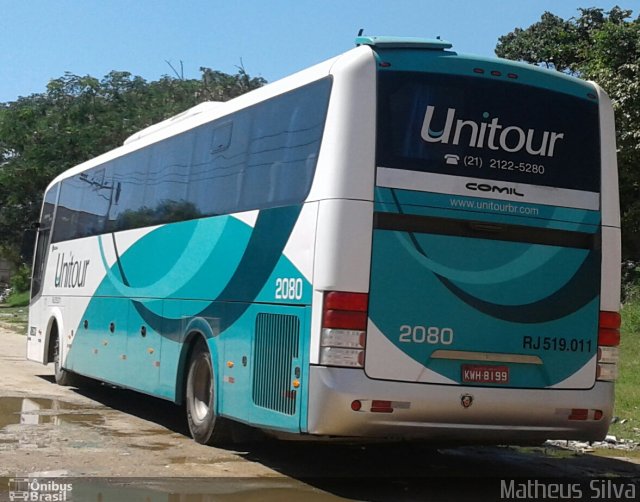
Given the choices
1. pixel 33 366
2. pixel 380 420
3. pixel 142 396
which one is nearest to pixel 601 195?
pixel 380 420

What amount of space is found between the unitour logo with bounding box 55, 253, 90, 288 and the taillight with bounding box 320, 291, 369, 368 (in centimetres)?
813

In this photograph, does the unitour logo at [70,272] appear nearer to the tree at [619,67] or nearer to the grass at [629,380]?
the grass at [629,380]

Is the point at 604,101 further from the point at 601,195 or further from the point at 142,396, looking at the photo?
the point at 142,396

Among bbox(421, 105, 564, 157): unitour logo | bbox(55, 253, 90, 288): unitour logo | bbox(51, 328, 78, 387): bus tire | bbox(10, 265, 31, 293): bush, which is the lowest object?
bbox(51, 328, 78, 387): bus tire

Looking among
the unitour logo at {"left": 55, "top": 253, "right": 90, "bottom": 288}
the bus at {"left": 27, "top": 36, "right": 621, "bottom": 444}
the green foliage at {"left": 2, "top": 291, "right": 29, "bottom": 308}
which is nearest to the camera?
the bus at {"left": 27, "top": 36, "right": 621, "bottom": 444}

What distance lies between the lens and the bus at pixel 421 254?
329 inches

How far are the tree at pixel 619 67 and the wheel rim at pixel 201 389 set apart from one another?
15.7m

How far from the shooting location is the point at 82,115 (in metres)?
42.2

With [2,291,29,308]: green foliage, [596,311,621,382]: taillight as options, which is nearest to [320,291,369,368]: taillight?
[596,311,621,382]: taillight

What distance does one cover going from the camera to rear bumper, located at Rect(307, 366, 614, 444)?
324 inches

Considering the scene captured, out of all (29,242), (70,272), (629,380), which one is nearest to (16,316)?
(29,242)

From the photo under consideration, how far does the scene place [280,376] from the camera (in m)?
8.97

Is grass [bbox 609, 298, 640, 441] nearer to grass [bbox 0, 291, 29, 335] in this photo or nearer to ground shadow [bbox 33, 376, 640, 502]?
ground shadow [bbox 33, 376, 640, 502]

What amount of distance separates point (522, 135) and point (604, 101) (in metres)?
1.08
